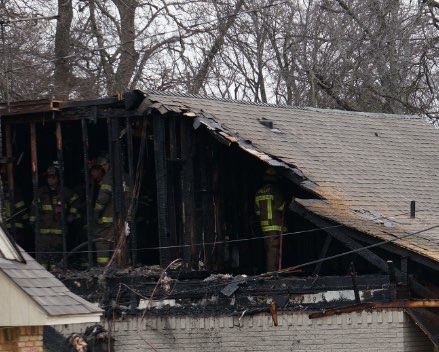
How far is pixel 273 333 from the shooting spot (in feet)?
56.7

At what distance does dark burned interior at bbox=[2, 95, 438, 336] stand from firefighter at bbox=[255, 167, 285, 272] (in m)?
0.36

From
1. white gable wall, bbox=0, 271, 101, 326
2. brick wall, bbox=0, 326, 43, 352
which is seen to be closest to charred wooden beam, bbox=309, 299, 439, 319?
brick wall, bbox=0, 326, 43, 352

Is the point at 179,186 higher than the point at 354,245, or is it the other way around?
the point at 179,186

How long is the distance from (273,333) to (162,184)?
285 cm

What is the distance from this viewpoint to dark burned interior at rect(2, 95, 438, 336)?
1705 centimetres

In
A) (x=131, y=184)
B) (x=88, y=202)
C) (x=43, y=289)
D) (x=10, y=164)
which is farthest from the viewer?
(x=10, y=164)

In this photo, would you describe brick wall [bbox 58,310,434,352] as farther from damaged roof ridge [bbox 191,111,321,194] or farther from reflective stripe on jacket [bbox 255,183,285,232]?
damaged roof ridge [bbox 191,111,321,194]

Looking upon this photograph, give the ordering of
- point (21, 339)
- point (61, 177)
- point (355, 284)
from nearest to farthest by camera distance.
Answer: point (21, 339)
point (355, 284)
point (61, 177)

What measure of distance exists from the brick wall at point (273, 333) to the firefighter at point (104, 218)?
4.46 feet

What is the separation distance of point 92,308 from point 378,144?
12.9 meters

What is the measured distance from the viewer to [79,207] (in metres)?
20.6

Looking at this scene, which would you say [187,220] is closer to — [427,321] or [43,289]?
[427,321]

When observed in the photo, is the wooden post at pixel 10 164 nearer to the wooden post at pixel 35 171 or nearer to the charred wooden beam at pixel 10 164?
the charred wooden beam at pixel 10 164

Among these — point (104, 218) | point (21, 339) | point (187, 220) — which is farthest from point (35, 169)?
point (21, 339)
